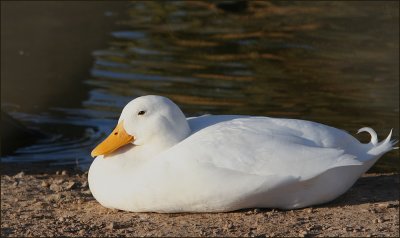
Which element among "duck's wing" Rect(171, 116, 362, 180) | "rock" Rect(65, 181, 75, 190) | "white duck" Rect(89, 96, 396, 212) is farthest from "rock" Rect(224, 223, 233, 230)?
"rock" Rect(65, 181, 75, 190)

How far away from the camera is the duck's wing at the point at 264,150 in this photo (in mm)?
6156

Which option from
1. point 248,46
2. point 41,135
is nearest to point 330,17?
point 248,46

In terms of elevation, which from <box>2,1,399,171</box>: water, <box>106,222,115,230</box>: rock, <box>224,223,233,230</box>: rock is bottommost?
<box>2,1,399,171</box>: water

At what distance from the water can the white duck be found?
2.34m

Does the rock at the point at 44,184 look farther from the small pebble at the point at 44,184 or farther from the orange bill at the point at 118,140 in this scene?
the orange bill at the point at 118,140

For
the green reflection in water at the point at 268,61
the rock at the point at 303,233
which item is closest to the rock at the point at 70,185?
the rock at the point at 303,233

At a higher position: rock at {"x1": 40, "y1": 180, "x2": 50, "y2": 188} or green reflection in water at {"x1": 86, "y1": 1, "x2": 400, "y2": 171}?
rock at {"x1": 40, "y1": 180, "x2": 50, "y2": 188}

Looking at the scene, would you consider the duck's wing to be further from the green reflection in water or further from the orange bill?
the green reflection in water

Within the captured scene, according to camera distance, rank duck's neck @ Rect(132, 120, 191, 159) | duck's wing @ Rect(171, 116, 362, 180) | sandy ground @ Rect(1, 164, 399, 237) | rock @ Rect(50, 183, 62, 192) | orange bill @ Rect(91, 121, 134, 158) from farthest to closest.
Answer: rock @ Rect(50, 183, 62, 192)
orange bill @ Rect(91, 121, 134, 158)
duck's neck @ Rect(132, 120, 191, 159)
duck's wing @ Rect(171, 116, 362, 180)
sandy ground @ Rect(1, 164, 399, 237)

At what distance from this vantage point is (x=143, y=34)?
51.8 ft

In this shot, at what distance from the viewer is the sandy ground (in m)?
5.93

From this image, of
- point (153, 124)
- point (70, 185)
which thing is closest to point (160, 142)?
point (153, 124)

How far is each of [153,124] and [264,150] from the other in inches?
31.0

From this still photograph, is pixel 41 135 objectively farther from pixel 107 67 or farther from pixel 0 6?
pixel 0 6
